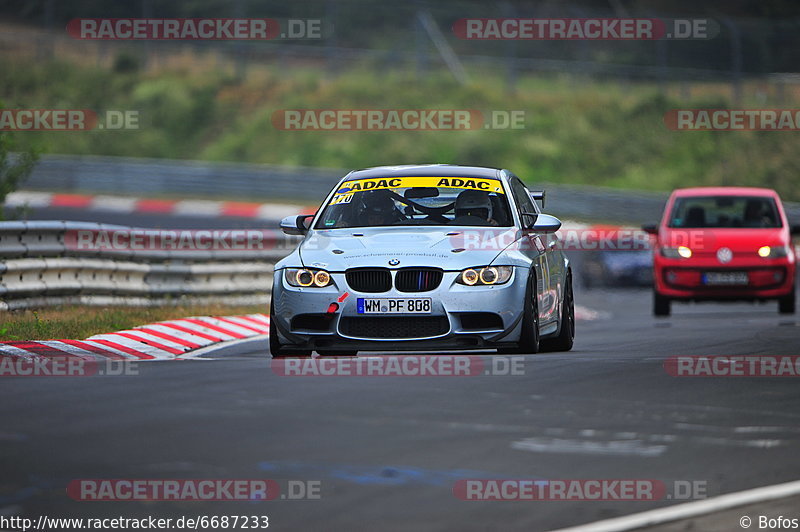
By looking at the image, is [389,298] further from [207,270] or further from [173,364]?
[207,270]

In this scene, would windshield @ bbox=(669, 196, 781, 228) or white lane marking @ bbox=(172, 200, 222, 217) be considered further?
white lane marking @ bbox=(172, 200, 222, 217)

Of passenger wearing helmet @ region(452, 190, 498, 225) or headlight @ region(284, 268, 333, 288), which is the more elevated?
passenger wearing helmet @ region(452, 190, 498, 225)

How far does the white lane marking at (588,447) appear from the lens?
8.11 m

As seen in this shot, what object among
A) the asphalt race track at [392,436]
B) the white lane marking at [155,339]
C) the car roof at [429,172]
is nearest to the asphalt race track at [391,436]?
the asphalt race track at [392,436]

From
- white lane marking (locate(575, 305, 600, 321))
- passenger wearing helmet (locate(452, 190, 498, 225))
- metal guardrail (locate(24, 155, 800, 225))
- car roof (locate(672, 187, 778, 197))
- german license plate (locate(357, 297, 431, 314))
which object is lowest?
white lane marking (locate(575, 305, 600, 321))

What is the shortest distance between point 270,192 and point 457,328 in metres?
29.7

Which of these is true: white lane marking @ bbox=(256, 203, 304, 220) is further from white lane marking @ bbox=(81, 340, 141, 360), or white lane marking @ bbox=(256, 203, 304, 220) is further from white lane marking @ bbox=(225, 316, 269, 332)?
white lane marking @ bbox=(81, 340, 141, 360)

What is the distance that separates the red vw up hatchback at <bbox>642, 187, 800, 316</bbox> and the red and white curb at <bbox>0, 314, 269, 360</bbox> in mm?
5962

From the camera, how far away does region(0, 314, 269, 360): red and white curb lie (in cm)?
1248

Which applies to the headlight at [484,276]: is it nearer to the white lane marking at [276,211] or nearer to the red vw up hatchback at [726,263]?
the red vw up hatchback at [726,263]

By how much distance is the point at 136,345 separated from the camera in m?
13.5

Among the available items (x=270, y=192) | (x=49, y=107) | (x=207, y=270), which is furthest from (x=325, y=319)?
(x=49, y=107)

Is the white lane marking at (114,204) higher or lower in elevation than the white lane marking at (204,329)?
higher

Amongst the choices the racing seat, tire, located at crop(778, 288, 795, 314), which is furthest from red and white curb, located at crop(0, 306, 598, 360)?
tire, located at crop(778, 288, 795, 314)
